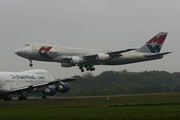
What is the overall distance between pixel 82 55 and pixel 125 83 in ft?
48.9

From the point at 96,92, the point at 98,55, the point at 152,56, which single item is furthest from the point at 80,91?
the point at 152,56

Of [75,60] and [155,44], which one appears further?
[155,44]

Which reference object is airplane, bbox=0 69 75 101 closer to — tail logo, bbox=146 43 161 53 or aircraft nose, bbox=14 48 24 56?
aircraft nose, bbox=14 48 24 56

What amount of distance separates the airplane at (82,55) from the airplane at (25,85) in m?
3.44

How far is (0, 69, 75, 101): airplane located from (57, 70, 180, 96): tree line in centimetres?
993

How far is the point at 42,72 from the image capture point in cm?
6894

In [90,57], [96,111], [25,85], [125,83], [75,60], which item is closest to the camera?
[96,111]

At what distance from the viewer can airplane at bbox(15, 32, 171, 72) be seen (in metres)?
69.6

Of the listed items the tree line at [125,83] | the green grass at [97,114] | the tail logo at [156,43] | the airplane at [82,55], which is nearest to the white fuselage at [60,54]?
the airplane at [82,55]

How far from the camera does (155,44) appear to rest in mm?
79500

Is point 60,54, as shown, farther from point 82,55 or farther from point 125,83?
point 125,83

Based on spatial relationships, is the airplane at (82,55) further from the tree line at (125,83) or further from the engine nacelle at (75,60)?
the tree line at (125,83)

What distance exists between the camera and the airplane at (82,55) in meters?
69.6

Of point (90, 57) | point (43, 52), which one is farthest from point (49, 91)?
point (90, 57)
